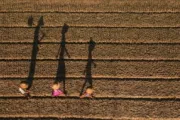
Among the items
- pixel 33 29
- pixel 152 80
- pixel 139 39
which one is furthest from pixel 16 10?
pixel 152 80

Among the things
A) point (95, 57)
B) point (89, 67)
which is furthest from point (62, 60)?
point (95, 57)

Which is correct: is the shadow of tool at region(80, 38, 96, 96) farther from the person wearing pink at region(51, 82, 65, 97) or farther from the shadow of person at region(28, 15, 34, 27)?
the shadow of person at region(28, 15, 34, 27)

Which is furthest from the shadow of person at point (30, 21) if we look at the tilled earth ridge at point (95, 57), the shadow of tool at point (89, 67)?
the shadow of tool at point (89, 67)

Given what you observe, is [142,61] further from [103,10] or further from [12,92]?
[12,92]

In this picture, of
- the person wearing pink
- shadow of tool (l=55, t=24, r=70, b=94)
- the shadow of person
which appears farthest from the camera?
the shadow of person

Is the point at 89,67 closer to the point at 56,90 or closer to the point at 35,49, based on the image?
the point at 56,90

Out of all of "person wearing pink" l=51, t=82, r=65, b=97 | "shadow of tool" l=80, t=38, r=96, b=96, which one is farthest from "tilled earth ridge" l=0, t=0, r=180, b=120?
"person wearing pink" l=51, t=82, r=65, b=97

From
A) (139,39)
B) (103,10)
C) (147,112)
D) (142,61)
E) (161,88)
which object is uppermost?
(103,10)

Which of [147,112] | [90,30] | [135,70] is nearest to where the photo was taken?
Result: [147,112]
